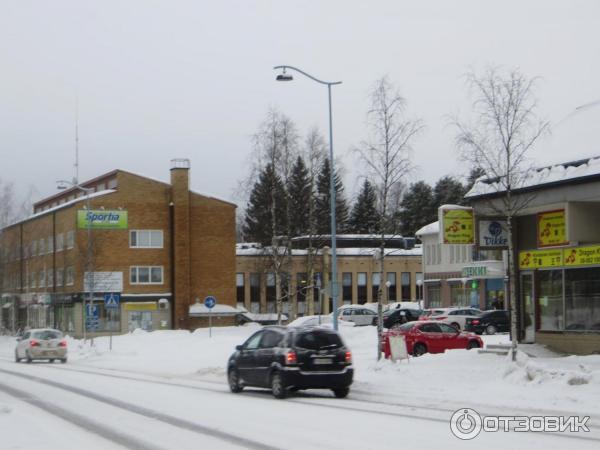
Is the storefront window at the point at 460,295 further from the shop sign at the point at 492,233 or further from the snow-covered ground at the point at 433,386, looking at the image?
the shop sign at the point at 492,233

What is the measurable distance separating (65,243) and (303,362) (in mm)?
55913

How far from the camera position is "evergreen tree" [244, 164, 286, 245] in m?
60.3

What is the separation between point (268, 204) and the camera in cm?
6700

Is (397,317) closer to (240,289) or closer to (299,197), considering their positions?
(299,197)

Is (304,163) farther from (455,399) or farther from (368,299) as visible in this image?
(455,399)

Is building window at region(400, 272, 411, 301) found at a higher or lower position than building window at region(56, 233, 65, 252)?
lower

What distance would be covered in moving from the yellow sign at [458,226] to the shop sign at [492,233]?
33cm

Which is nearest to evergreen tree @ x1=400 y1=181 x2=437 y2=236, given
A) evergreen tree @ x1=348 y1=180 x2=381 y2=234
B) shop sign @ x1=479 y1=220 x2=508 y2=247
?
evergreen tree @ x1=348 y1=180 x2=381 y2=234

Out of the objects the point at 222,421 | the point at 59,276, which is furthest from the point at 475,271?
the point at 222,421

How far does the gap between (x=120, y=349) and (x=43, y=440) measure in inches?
1441

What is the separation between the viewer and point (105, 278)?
2694 inches

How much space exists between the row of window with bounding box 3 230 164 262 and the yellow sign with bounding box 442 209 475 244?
45.8 metres

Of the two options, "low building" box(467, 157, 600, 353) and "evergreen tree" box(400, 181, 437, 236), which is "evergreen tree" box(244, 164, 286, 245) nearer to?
"low building" box(467, 157, 600, 353)

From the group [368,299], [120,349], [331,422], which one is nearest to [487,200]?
[331,422]
